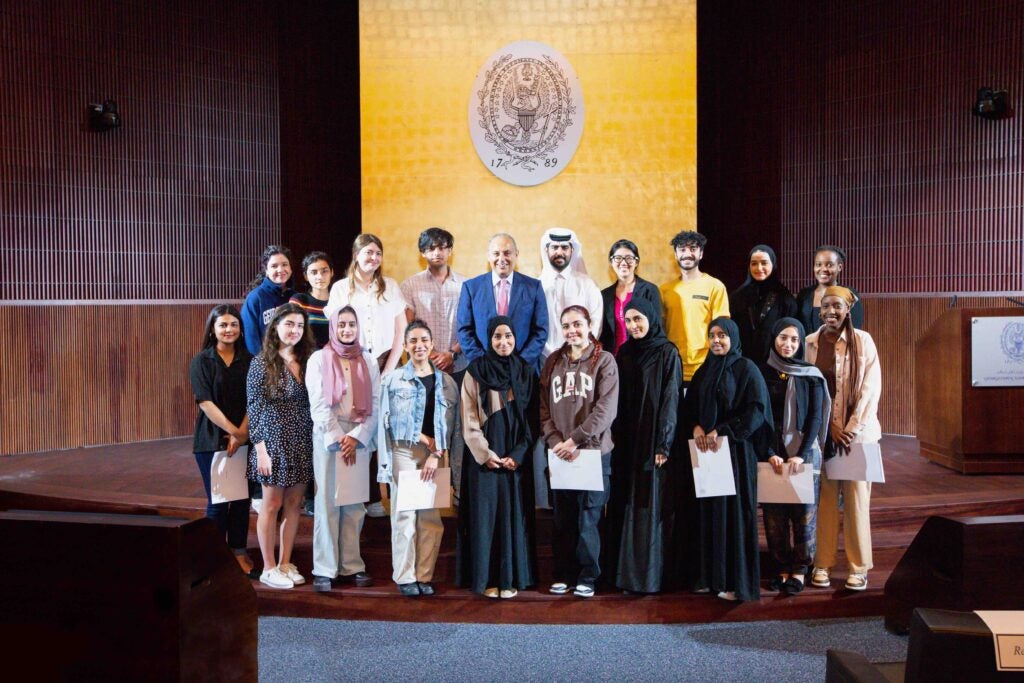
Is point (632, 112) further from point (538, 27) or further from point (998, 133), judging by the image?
point (998, 133)

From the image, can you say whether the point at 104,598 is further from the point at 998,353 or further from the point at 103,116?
the point at 103,116

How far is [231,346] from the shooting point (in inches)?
163

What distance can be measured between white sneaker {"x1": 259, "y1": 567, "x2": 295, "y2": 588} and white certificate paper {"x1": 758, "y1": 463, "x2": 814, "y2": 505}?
2191 mm

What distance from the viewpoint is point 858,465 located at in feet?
12.7

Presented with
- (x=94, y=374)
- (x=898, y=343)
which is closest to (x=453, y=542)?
(x=94, y=374)

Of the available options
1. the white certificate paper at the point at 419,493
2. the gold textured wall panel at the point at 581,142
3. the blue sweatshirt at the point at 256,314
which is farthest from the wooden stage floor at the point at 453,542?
the gold textured wall panel at the point at 581,142

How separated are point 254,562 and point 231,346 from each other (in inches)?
41.8

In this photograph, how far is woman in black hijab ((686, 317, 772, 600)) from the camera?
3.80 m

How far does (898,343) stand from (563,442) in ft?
14.4

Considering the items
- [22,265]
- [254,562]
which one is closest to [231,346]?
[254,562]

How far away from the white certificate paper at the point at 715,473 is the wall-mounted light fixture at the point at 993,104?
439 cm

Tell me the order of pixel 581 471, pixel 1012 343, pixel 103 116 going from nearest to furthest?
pixel 581 471
pixel 1012 343
pixel 103 116

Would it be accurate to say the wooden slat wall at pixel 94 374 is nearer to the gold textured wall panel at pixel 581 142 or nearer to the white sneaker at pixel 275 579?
the gold textured wall panel at pixel 581 142

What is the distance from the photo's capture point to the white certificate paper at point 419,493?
383 centimetres
